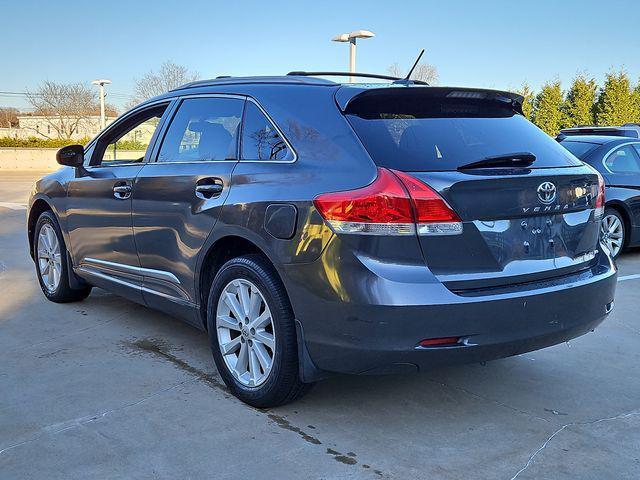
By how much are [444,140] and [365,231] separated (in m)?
0.68

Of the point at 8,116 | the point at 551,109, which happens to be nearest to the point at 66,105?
the point at 8,116

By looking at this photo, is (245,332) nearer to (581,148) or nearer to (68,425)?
(68,425)

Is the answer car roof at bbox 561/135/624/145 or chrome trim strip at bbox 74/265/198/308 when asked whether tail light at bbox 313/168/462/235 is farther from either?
car roof at bbox 561/135/624/145

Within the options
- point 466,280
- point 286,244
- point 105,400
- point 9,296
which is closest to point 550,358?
point 466,280

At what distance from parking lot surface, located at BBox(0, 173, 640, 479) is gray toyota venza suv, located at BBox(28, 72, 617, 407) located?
1.03 feet

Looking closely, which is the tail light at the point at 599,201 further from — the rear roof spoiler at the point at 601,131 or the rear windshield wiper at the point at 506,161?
the rear roof spoiler at the point at 601,131

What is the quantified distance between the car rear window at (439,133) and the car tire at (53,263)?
3.20m

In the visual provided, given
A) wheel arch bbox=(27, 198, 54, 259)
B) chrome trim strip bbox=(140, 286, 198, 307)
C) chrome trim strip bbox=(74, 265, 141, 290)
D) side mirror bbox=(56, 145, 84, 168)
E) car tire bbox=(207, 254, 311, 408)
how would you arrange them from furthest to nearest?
wheel arch bbox=(27, 198, 54, 259) → side mirror bbox=(56, 145, 84, 168) → chrome trim strip bbox=(74, 265, 141, 290) → chrome trim strip bbox=(140, 286, 198, 307) → car tire bbox=(207, 254, 311, 408)

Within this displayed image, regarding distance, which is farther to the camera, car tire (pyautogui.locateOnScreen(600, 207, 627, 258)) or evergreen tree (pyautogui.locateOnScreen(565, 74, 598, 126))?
evergreen tree (pyautogui.locateOnScreen(565, 74, 598, 126))

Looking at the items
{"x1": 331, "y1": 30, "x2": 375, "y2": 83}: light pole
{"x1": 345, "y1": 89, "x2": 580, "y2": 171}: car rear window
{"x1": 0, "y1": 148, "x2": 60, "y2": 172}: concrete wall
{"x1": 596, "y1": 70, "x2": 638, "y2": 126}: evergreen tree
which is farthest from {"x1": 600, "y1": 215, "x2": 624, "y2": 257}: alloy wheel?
{"x1": 0, "y1": 148, "x2": 60, "y2": 172}: concrete wall

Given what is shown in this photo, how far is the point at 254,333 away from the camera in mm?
3412

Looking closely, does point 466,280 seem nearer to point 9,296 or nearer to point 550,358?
point 550,358

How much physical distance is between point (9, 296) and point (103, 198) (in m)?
1.79

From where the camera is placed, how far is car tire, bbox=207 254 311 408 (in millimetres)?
3195
